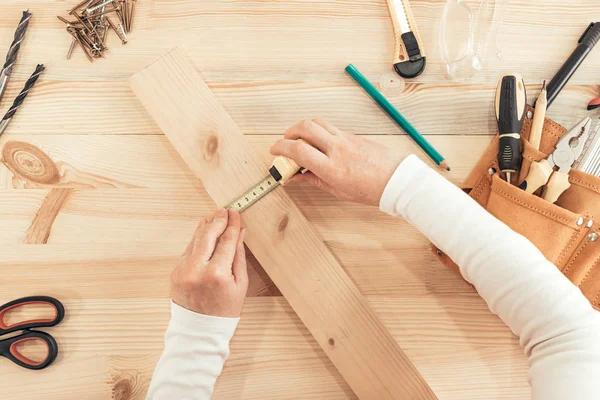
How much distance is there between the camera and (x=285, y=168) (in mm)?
749

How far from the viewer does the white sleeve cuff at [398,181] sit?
0.71 m

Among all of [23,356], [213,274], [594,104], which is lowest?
[23,356]

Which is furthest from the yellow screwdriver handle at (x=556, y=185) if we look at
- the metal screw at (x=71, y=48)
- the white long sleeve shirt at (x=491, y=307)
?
the metal screw at (x=71, y=48)

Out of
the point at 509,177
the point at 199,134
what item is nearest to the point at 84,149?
the point at 199,134

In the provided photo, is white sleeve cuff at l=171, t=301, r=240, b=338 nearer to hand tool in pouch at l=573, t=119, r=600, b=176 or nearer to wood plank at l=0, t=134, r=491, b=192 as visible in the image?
wood plank at l=0, t=134, r=491, b=192

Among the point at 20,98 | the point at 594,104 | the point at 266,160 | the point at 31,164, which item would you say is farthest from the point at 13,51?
the point at 594,104

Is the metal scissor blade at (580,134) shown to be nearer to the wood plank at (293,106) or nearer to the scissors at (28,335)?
the wood plank at (293,106)

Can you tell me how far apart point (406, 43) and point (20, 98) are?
78 centimetres

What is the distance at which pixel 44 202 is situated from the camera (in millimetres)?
821

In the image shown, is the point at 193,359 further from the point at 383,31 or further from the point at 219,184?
the point at 383,31

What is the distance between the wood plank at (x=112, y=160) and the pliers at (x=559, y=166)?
13 cm

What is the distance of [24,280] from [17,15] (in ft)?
1.74

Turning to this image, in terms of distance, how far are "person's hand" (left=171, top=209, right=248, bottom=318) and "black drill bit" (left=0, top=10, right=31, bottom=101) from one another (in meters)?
0.52

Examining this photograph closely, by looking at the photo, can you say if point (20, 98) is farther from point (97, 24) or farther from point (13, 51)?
point (97, 24)
